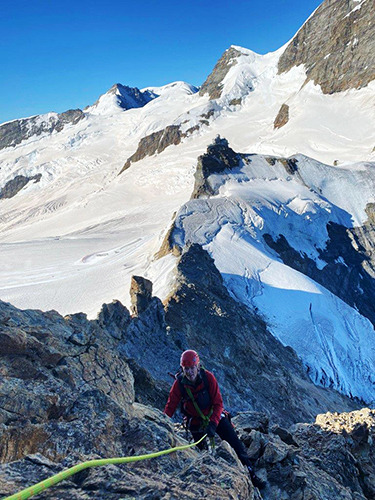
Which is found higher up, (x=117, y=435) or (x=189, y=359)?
(x=189, y=359)

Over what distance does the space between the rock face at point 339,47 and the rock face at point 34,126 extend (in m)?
61.1

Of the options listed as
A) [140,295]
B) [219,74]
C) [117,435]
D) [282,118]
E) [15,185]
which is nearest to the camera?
[117,435]

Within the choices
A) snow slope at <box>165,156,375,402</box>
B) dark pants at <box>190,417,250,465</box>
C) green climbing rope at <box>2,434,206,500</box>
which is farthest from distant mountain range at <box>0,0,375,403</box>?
green climbing rope at <box>2,434,206,500</box>

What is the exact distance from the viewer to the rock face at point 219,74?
10438 cm

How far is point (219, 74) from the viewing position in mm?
109938

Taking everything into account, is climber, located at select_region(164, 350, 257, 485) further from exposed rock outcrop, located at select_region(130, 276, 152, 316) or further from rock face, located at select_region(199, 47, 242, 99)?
rock face, located at select_region(199, 47, 242, 99)

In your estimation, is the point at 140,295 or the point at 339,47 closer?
the point at 140,295

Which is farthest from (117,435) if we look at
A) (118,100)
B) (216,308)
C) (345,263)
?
(118,100)

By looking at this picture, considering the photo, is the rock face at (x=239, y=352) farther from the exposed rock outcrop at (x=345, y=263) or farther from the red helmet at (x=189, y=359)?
the exposed rock outcrop at (x=345, y=263)

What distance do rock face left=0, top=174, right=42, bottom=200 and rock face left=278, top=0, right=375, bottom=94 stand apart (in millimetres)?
64156

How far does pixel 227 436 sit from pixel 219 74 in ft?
378

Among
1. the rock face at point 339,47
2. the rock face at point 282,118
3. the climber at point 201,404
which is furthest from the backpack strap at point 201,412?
the rock face at point 339,47

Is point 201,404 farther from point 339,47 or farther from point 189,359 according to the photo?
point 339,47

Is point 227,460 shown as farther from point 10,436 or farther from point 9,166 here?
point 9,166
